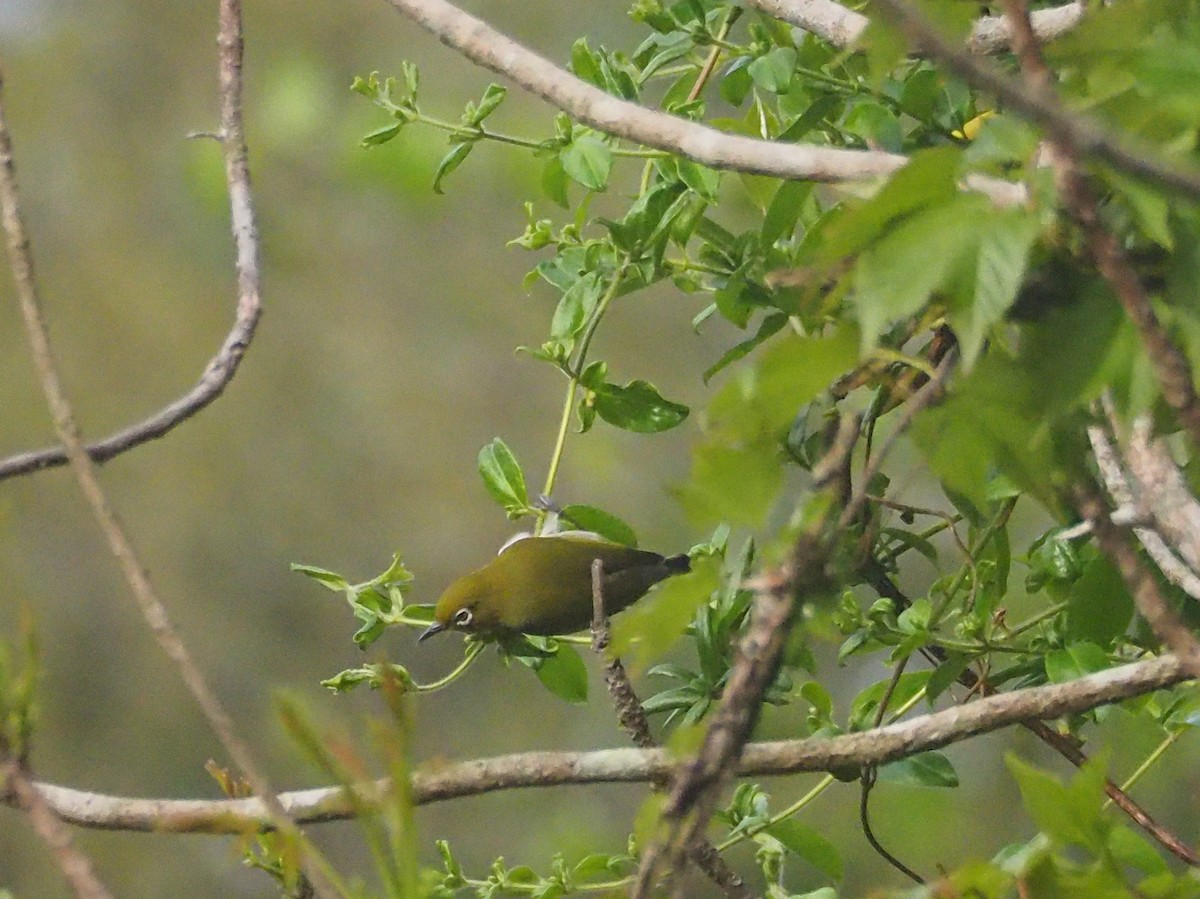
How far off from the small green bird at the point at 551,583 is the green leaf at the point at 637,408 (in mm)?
307

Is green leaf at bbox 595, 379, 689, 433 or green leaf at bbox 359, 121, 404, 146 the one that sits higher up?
green leaf at bbox 359, 121, 404, 146

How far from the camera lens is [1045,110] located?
0.27 m

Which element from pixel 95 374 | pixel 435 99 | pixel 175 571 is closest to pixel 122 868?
pixel 175 571

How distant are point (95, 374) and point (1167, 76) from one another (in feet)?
8.37

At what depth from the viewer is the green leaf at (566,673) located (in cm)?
84

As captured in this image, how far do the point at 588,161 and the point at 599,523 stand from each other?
0.23m

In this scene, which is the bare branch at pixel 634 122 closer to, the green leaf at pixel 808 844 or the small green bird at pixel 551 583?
the green leaf at pixel 808 844

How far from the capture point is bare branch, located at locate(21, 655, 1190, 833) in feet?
1.79

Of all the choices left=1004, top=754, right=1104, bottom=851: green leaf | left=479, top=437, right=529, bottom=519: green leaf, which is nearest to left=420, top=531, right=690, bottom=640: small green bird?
left=479, top=437, right=529, bottom=519: green leaf

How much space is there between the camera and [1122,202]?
369mm

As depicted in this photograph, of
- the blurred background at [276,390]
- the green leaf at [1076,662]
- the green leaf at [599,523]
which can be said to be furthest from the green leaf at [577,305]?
the blurred background at [276,390]

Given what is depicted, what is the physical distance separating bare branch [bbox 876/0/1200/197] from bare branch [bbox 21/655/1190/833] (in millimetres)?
291

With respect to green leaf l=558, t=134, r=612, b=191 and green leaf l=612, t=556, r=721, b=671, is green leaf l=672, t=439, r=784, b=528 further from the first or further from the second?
green leaf l=558, t=134, r=612, b=191

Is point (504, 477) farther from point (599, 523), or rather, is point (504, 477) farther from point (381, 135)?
point (381, 135)
